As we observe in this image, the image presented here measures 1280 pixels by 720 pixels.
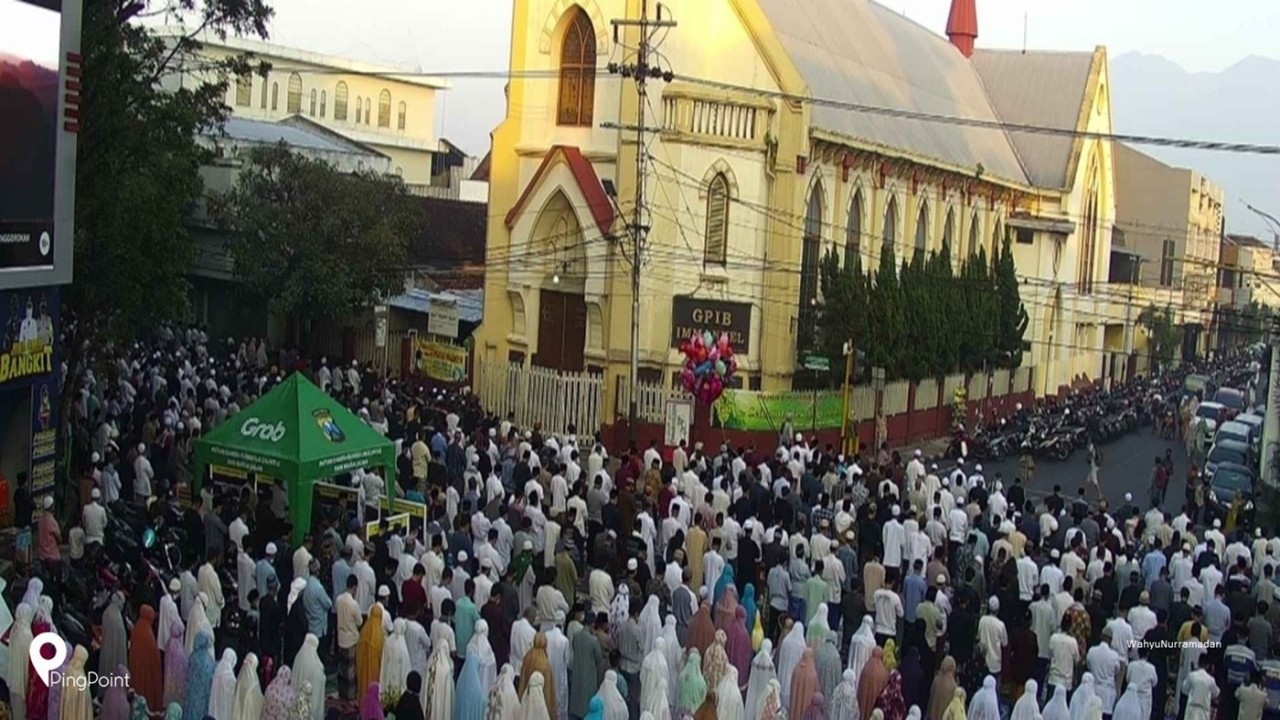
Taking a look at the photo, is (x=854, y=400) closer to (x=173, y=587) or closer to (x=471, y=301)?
(x=471, y=301)

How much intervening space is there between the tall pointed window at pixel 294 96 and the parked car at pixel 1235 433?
4695 centimetres

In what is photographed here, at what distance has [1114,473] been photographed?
36.2m

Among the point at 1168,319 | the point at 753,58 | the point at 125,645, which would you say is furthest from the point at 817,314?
the point at 1168,319

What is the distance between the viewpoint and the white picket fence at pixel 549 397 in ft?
105

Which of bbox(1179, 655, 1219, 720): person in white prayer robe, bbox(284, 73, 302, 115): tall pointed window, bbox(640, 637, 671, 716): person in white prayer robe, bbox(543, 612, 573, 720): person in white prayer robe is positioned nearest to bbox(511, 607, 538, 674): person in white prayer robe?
bbox(543, 612, 573, 720): person in white prayer robe

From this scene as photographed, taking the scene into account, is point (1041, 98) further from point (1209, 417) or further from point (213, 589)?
point (213, 589)

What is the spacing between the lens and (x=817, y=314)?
3475 cm

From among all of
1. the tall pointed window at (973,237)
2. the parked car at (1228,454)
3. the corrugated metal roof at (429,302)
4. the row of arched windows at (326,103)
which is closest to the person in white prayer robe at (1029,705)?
the parked car at (1228,454)

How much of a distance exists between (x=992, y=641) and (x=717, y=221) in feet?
60.2

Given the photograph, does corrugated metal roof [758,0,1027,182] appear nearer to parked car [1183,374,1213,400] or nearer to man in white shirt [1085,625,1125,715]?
parked car [1183,374,1213,400]

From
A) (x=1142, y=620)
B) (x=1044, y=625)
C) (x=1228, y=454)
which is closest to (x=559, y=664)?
(x=1044, y=625)

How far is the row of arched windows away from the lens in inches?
2645

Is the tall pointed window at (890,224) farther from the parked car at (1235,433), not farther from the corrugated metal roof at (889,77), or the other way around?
the parked car at (1235,433)

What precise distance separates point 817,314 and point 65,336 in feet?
56.1
